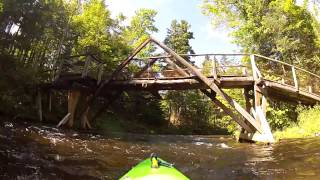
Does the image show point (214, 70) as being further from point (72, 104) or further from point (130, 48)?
point (130, 48)

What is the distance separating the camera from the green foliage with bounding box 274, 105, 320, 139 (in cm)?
1702

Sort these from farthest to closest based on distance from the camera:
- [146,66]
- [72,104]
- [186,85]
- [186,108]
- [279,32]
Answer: [186,108] → [279,32] → [72,104] → [146,66] → [186,85]

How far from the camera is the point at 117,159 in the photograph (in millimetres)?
11102

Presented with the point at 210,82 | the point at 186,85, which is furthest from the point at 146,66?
the point at 210,82

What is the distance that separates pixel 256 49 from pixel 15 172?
2349 centimetres

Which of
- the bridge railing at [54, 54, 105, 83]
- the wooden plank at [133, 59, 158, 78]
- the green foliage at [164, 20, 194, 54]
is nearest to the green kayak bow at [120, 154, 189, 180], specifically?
the wooden plank at [133, 59, 158, 78]

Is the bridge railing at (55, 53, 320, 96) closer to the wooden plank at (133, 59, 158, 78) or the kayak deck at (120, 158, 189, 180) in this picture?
the wooden plank at (133, 59, 158, 78)

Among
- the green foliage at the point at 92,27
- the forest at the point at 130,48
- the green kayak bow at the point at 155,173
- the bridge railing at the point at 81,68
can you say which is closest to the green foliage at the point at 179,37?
the forest at the point at 130,48

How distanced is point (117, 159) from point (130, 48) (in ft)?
79.9

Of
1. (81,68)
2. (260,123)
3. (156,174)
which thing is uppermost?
(81,68)

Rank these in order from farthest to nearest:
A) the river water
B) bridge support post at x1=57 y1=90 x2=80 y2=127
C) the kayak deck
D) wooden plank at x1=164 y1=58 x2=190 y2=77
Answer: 1. bridge support post at x1=57 y1=90 x2=80 y2=127
2. wooden plank at x1=164 y1=58 x2=190 y2=77
3. the river water
4. the kayak deck

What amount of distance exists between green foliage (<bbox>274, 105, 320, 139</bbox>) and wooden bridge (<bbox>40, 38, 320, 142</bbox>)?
0.90m

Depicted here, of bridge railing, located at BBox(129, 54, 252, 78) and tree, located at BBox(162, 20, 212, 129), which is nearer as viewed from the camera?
bridge railing, located at BBox(129, 54, 252, 78)

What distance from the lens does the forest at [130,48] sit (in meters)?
20.0
